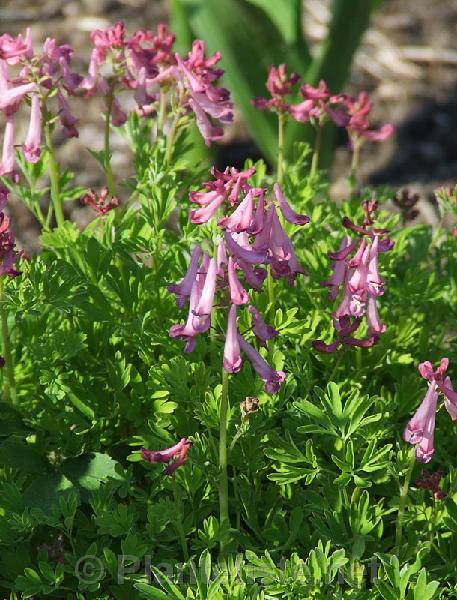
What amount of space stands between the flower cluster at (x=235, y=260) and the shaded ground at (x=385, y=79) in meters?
3.27

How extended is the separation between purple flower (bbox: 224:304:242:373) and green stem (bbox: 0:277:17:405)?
28.7 inches

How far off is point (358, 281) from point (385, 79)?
4767 millimetres

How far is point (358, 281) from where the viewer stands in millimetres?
2605

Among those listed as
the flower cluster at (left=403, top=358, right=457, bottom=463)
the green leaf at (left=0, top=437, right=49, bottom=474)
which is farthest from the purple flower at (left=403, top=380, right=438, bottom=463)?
the green leaf at (left=0, top=437, right=49, bottom=474)

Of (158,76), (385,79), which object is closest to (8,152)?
(158,76)

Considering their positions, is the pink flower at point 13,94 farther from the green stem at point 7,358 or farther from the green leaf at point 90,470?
the green leaf at point 90,470

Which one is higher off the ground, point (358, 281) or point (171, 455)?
point (358, 281)

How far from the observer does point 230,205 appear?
2.40 m

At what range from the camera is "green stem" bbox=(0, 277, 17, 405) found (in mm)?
2747

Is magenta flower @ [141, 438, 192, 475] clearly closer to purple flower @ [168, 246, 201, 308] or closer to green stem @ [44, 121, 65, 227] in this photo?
purple flower @ [168, 246, 201, 308]

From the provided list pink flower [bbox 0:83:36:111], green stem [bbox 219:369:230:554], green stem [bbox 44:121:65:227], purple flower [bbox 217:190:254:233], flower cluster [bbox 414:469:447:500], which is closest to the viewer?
purple flower [bbox 217:190:254:233]

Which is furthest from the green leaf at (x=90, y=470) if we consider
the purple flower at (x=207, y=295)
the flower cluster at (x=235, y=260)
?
the purple flower at (x=207, y=295)

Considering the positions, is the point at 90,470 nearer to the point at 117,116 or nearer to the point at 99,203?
the point at 99,203

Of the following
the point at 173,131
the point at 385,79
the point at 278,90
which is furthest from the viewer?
the point at 385,79
